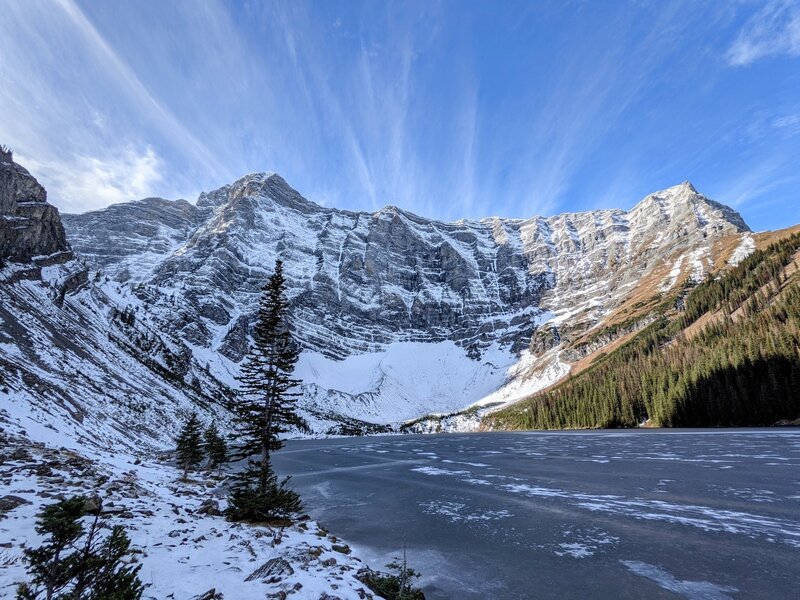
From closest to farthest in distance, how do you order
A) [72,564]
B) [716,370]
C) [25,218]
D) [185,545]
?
[72,564] < [185,545] < [716,370] < [25,218]

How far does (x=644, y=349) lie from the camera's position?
551 ft

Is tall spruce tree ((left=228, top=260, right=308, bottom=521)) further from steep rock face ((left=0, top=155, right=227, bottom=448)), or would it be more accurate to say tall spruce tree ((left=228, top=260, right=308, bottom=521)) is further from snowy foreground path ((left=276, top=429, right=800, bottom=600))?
steep rock face ((left=0, top=155, right=227, bottom=448))

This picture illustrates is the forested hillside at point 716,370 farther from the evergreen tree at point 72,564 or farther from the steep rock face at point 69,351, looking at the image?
the steep rock face at point 69,351

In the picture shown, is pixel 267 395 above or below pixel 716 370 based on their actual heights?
below

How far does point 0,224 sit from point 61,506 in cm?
14955

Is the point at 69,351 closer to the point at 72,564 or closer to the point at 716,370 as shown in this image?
the point at 72,564

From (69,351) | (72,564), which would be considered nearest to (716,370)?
(72,564)

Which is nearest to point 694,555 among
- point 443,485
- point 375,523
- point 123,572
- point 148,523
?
point 375,523

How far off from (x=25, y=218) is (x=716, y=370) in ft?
639

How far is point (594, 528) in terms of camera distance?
56.9 feet

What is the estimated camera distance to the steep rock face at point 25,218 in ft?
373

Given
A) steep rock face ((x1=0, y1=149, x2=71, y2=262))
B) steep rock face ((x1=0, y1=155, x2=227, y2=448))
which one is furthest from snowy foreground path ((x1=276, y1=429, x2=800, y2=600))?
steep rock face ((x1=0, y1=149, x2=71, y2=262))

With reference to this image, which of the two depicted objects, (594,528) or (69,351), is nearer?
(594,528)

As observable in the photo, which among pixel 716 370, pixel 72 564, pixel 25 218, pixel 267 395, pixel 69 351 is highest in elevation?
pixel 25 218
